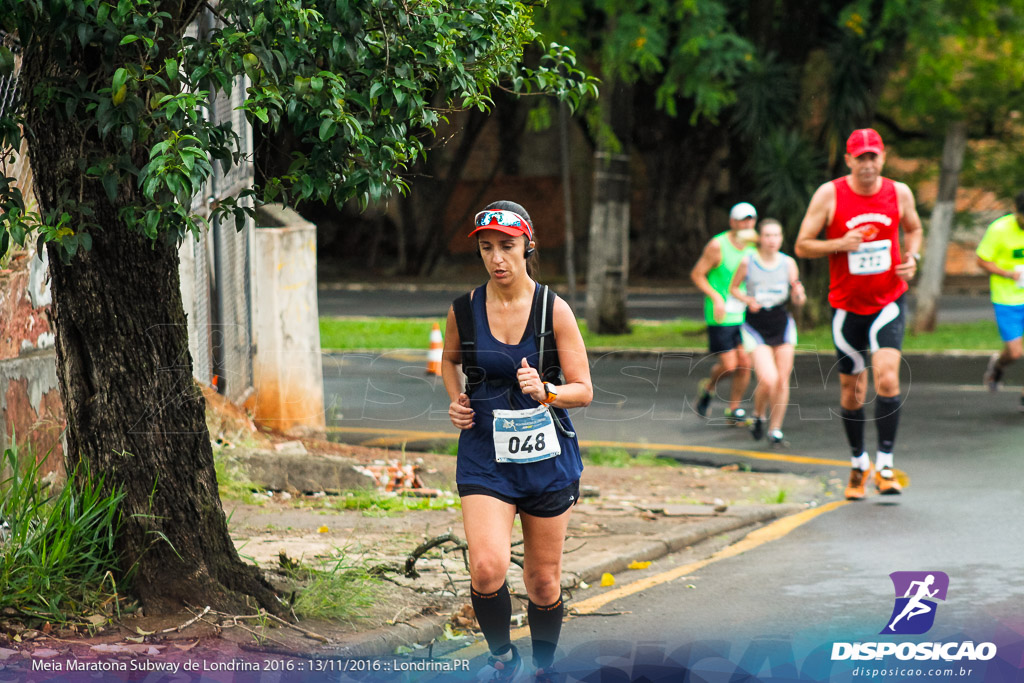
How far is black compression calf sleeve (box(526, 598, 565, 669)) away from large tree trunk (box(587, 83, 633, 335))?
1643cm

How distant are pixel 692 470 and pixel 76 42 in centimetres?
655

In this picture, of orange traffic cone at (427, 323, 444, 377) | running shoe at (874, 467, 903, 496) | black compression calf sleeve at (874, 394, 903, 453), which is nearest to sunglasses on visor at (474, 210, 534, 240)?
black compression calf sleeve at (874, 394, 903, 453)

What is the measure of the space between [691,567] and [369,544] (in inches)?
68.7

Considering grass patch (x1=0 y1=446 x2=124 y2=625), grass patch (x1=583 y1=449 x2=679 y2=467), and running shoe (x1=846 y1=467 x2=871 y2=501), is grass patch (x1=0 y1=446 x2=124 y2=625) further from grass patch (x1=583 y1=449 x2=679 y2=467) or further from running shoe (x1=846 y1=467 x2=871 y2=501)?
grass patch (x1=583 y1=449 x2=679 y2=467)

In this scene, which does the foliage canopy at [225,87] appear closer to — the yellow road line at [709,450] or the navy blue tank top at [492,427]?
the navy blue tank top at [492,427]

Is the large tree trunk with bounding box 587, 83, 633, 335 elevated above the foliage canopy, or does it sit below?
below

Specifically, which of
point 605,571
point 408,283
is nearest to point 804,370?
point 605,571

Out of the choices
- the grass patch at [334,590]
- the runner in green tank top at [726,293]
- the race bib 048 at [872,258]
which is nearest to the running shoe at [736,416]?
the runner in green tank top at [726,293]

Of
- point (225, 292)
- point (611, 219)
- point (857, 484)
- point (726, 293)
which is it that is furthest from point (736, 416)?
point (611, 219)

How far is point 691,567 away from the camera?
23.5ft

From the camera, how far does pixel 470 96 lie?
5.34 metres

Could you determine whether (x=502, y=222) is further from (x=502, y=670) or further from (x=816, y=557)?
(x=816, y=557)

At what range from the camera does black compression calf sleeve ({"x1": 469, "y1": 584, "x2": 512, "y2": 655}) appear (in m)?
4.75

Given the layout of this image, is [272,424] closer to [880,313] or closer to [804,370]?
[880,313]
